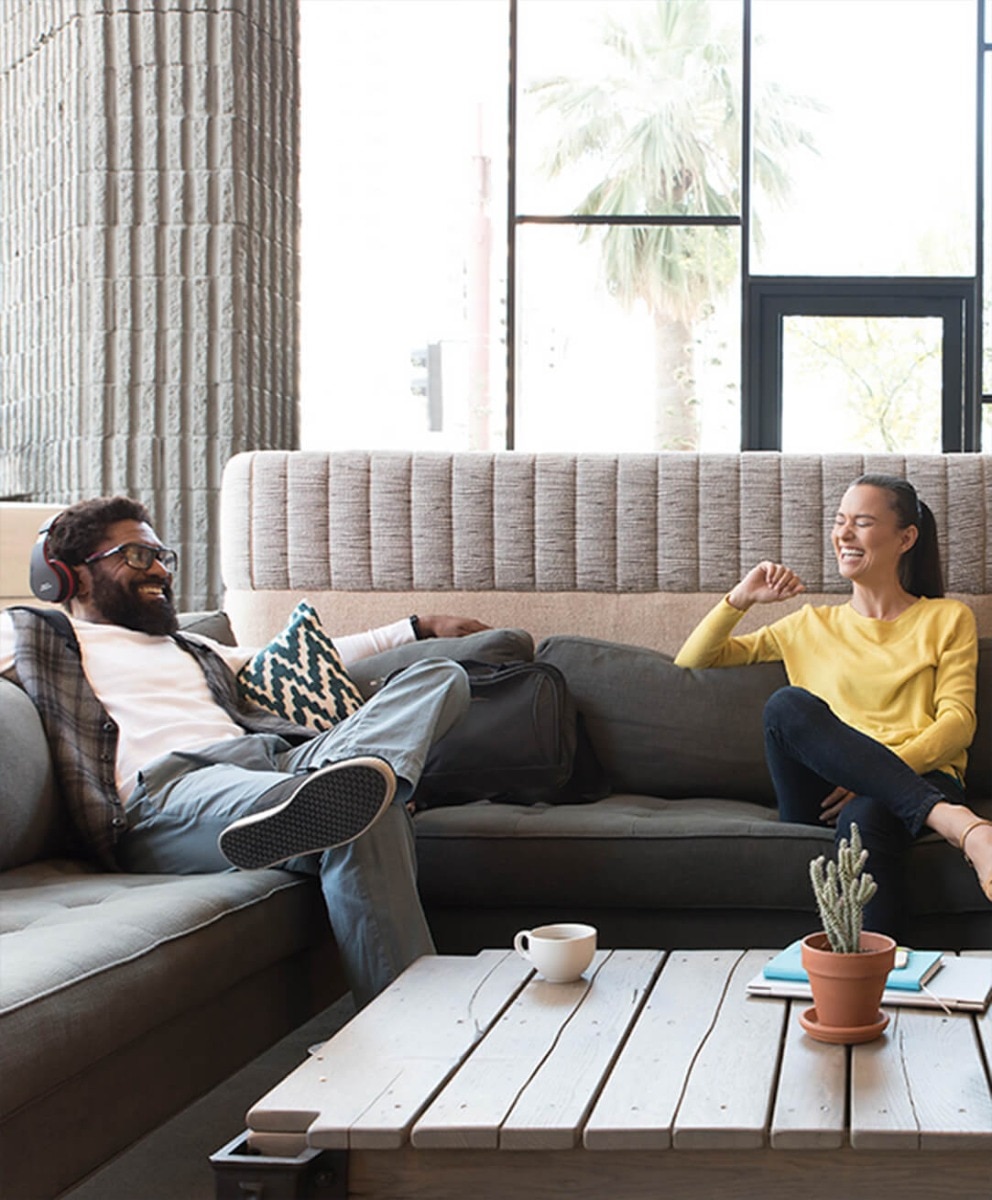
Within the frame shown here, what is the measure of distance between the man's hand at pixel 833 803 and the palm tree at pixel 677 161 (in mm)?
3677

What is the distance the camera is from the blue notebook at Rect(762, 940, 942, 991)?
166cm

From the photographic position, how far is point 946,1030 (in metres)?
1.54

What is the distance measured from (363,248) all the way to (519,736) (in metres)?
3.55

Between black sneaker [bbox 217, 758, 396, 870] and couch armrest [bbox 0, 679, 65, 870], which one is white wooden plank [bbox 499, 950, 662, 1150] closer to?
A: black sneaker [bbox 217, 758, 396, 870]

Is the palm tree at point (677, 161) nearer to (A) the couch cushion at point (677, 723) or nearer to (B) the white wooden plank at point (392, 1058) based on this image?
(A) the couch cushion at point (677, 723)

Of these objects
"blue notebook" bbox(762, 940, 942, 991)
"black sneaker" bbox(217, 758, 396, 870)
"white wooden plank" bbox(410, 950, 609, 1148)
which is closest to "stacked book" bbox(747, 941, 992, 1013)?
"blue notebook" bbox(762, 940, 942, 991)

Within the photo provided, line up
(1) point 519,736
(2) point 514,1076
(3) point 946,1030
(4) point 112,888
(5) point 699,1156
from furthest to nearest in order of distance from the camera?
(1) point 519,736, (4) point 112,888, (3) point 946,1030, (2) point 514,1076, (5) point 699,1156

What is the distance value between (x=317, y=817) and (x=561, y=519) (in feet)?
5.28

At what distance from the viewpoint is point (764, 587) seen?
2.97 m

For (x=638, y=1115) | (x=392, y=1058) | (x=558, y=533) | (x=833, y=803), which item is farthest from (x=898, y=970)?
(x=558, y=533)

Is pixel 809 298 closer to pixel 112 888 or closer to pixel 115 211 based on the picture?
pixel 115 211

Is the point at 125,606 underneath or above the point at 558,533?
underneath

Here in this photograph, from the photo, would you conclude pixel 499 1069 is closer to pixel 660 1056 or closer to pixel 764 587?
pixel 660 1056

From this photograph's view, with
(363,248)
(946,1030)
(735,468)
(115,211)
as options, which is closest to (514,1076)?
(946,1030)
